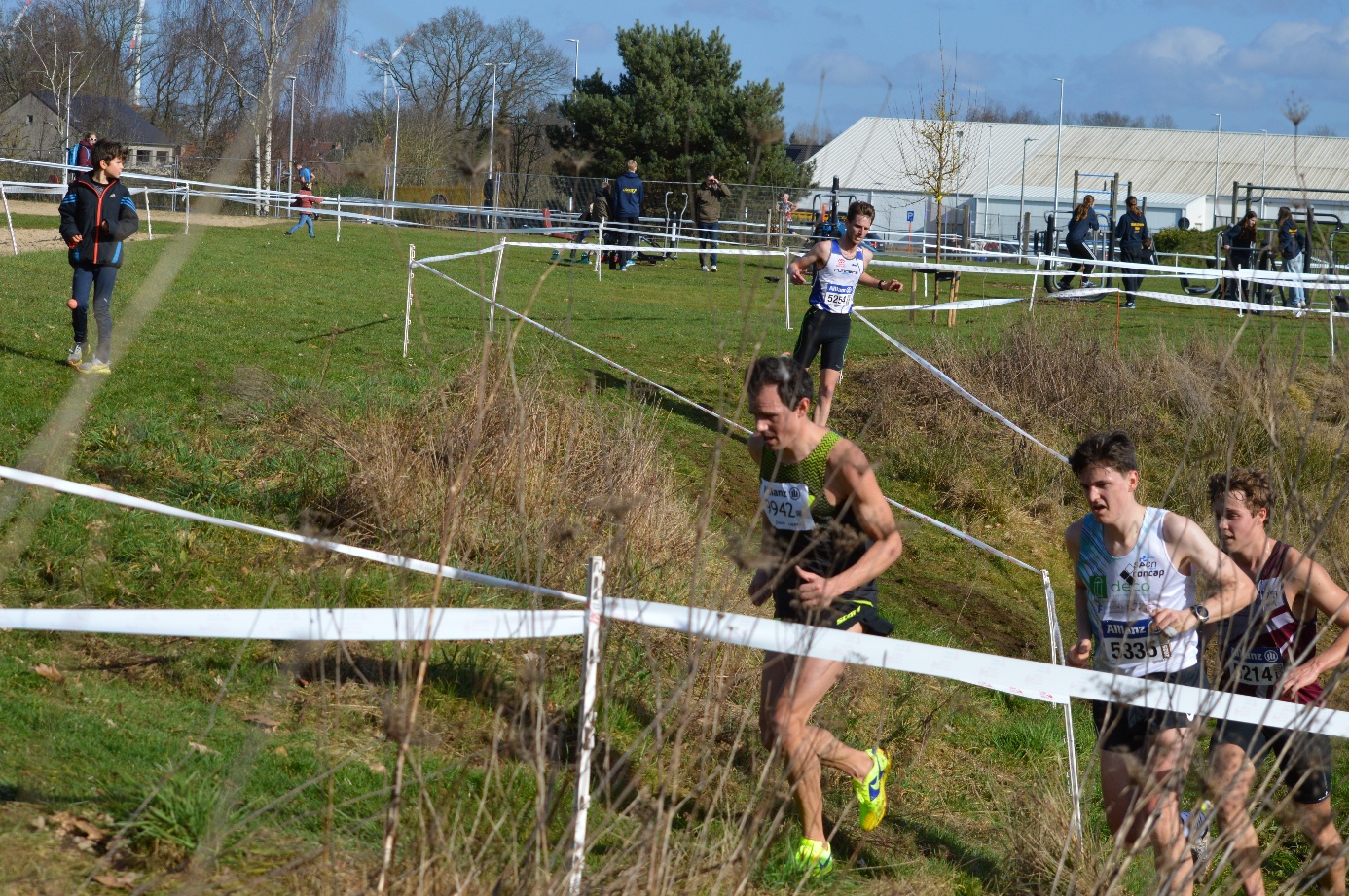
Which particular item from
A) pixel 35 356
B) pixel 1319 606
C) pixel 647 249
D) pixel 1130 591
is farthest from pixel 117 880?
pixel 647 249

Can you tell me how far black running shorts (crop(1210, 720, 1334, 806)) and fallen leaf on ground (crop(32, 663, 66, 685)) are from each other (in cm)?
364

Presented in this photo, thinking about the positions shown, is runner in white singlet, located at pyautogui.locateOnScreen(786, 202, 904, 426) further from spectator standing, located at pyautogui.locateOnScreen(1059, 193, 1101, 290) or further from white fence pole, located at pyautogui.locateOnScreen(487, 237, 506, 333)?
spectator standing, located at pyautogui.locateOnScreen(1059, 193, 1101, 290)

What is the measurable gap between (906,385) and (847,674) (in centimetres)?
780

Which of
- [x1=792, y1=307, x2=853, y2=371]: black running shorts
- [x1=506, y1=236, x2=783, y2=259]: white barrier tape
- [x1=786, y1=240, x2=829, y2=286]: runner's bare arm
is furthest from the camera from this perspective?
[x1=792, y1=307, x2=853, y2=371]: black running shorts

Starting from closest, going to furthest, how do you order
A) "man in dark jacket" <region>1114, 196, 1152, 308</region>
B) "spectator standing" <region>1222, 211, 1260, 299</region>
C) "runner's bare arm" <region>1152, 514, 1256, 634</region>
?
"runner's bare arm" <region>1152, 514, 1256, 634</region> < "spectator standing" <region>1222, 211, 1260, 299</region> < "man in dark jacket" <region>1114, 196, 1152, 308</region>

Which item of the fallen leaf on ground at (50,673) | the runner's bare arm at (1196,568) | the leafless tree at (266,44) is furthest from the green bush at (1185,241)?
the leafless tree at (266,44)

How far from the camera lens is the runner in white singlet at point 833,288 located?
9172 millimetres

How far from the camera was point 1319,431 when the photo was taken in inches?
445

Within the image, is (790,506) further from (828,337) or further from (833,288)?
(828,337)

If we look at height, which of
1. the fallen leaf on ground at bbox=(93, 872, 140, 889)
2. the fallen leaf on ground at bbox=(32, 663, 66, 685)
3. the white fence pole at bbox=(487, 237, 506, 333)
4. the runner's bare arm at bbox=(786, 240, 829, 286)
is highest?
the runner's bare arm at bbox=(786, 240, 829, 286)

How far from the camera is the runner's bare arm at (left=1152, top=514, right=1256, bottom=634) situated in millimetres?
3633

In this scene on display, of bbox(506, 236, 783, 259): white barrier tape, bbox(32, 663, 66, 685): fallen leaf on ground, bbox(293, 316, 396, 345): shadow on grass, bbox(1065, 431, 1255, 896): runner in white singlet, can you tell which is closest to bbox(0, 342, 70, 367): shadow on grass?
bbox(293, 316, 396, 345): shadow on grass

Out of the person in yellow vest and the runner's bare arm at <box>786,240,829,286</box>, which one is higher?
the runner's bare arm at <box>786,240,829,286</box>

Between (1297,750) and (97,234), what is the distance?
25.9 ft
